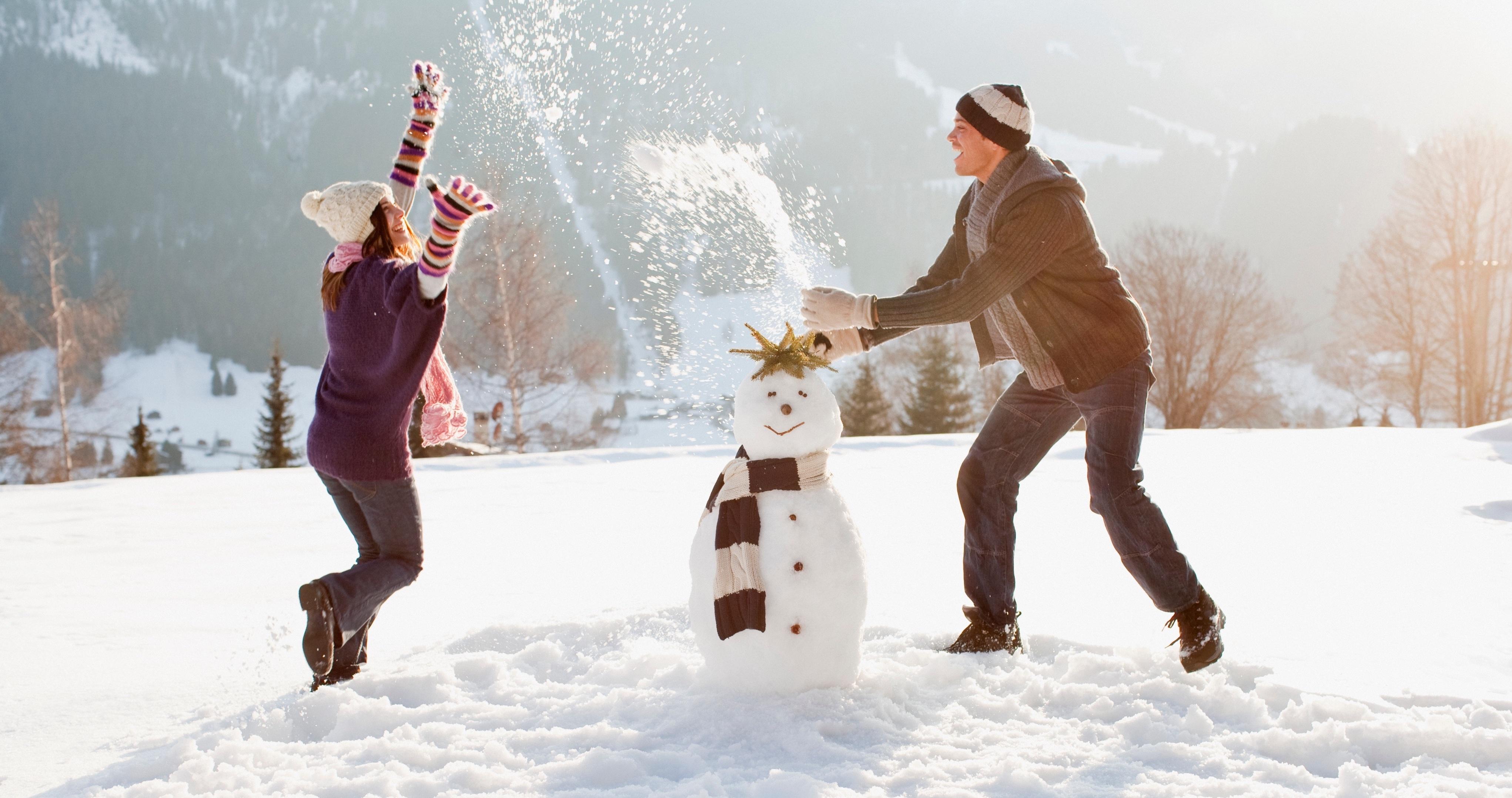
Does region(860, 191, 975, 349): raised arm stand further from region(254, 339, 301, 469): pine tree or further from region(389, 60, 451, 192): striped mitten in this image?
region(254, 339, 301, 469): pine tree

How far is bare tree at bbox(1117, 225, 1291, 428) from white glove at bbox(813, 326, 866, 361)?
2824cm

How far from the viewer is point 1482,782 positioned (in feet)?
6.35

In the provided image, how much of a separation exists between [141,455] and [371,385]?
3225cm

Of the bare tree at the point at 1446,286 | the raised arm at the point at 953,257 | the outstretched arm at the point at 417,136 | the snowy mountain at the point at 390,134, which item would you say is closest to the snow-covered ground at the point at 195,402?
the snowy mountain at the point at 390,134

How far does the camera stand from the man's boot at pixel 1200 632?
2615 millimetres

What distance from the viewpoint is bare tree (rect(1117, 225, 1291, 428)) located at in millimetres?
28906

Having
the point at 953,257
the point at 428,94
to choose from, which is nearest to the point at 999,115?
the point at 953,257

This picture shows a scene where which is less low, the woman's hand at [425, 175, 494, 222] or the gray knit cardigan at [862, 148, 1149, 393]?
the woman's hand at [425, 175, 494, 222]

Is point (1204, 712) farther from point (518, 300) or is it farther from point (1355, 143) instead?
point (1355, 143)

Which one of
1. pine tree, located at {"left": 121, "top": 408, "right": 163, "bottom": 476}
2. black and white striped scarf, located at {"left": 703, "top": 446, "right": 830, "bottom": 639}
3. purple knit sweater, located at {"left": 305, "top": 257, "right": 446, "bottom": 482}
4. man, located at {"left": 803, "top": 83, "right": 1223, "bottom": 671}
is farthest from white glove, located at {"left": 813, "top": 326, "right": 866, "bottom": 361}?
pine tree, located at {"left": 121, "top": 408, "right": 163, "bottom": 476}

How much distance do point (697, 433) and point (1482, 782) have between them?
88.3 feet

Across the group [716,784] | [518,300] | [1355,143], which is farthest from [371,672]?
[1355,143]

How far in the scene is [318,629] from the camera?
246cm

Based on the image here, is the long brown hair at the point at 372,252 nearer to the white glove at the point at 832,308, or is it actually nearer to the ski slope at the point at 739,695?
the ski slope at the point at 739,695
